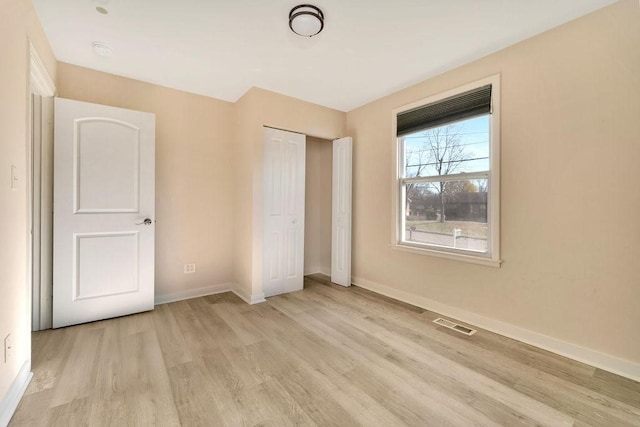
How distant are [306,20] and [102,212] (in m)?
2.51

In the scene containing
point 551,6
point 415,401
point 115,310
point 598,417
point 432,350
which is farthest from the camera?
point 115,310

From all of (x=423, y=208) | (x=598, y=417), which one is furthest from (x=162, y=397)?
(x=423, y=208)

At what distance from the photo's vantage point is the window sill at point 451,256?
8.29 ft

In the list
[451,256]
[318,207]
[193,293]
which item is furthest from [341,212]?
[193,293]

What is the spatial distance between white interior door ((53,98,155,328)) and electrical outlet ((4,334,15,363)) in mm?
1114

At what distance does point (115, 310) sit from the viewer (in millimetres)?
2736

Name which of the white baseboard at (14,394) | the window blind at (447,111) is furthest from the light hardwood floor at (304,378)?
the window blind at (447,111)

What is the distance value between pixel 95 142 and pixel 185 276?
1682 mm

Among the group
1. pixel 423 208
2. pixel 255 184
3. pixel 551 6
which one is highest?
pixel 551 6

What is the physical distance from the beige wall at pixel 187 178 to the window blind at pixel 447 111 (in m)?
2.26

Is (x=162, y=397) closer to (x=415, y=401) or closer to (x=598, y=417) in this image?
(x=415, y=401)

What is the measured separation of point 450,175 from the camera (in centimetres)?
290

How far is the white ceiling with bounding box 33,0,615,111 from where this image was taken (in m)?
1.95

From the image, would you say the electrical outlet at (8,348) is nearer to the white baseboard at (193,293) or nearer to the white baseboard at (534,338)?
the white baseboard at (193,293)
